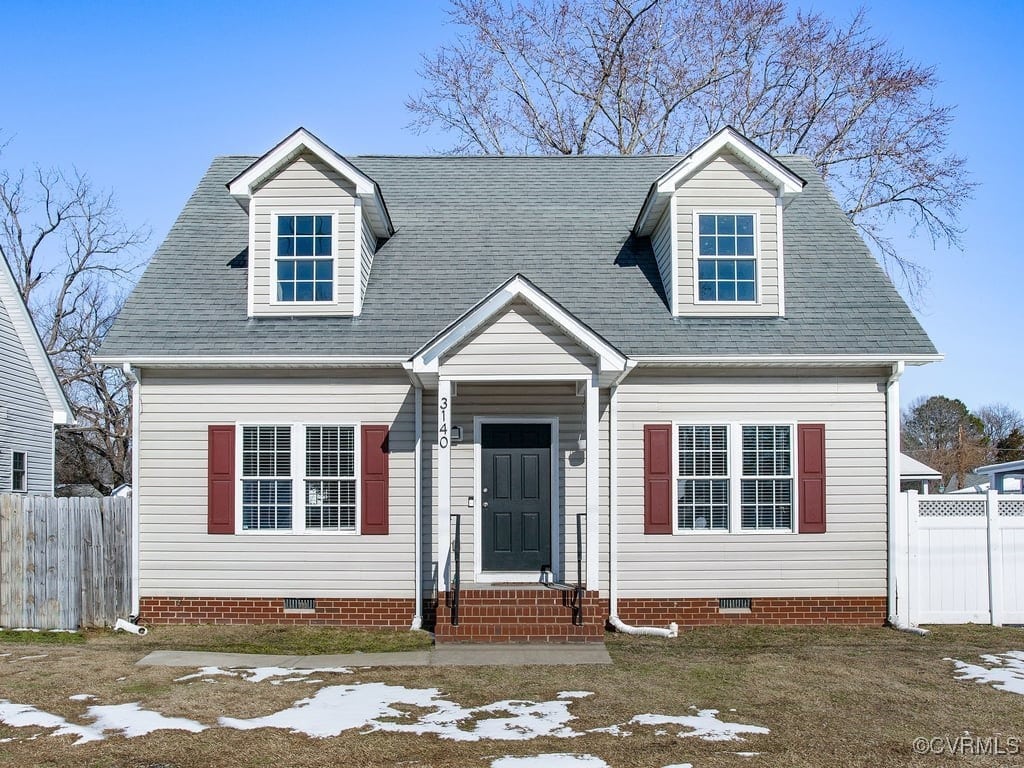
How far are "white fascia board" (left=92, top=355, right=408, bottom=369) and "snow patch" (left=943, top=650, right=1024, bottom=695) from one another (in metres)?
7.26

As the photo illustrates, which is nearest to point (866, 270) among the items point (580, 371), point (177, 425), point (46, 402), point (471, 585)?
point (580, 371)

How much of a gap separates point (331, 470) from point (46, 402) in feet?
37.4

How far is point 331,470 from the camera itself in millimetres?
12336

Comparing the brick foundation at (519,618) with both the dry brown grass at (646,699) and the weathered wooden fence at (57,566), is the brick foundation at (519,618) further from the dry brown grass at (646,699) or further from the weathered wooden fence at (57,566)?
the weathered wooden fence at (57,566)

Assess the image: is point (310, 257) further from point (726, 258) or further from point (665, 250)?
point (726, 258)

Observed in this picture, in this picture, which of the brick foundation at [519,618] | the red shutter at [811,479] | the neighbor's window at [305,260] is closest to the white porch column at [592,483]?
the brick foundation at [519,618]

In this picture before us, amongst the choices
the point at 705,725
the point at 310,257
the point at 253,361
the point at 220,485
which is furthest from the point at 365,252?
the point at 705,725

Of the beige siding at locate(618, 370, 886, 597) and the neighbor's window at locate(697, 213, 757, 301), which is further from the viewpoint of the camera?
the neighbor's window at locate(697, 213, 757, 301)

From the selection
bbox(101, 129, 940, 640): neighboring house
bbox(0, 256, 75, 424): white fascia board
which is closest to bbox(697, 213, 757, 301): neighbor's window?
bbox(101, 129, 940, 640): neighboring house

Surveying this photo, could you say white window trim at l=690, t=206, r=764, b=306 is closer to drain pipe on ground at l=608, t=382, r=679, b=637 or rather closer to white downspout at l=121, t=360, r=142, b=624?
drain pipe on ground at l=608, t=382, r=679, b=637

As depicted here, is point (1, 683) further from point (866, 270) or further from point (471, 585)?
point (866, 270)

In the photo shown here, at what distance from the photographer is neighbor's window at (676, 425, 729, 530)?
1235cm

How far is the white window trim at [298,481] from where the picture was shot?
12.2 metres

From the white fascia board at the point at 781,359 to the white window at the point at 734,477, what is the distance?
0.86m
